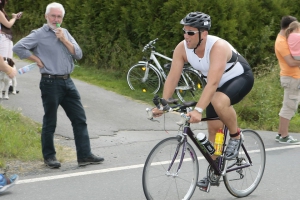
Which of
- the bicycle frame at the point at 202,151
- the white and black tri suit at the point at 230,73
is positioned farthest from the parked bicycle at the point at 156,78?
the white and black tri suit at the point at 230,73

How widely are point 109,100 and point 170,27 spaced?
2.09 metres

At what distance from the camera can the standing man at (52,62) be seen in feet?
23.4

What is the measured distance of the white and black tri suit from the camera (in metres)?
5.72

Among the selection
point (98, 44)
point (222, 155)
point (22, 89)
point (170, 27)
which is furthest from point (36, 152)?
point (98, 44)

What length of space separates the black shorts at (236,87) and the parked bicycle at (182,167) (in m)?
0.22

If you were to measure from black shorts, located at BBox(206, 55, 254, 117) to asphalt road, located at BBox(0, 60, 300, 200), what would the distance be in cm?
105

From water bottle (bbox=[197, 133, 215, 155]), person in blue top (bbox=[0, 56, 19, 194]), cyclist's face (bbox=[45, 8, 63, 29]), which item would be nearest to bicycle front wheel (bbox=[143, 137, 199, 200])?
water bottle (bbox=[197, 133, 215, 155])

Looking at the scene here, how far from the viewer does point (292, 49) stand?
9.40m

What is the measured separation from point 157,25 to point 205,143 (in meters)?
7.17

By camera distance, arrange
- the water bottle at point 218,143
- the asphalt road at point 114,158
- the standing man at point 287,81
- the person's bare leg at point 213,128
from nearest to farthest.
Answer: the water bottle at point 218,143 < the person's bare leg at point 213,128 < the asphalt road at point 114,158 < the standing man at point 287,81

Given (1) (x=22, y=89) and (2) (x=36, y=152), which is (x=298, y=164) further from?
(1) (x=22, y=89)

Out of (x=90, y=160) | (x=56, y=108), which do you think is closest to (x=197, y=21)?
(x=56, y=108)

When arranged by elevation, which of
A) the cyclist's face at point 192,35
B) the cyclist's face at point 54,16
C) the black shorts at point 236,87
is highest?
the cyclist's face at point 54,16

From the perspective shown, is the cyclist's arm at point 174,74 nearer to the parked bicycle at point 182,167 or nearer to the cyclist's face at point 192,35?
the cyclist's face at point 192,35
